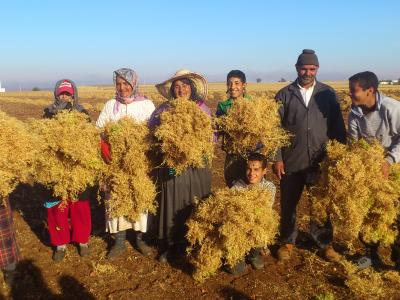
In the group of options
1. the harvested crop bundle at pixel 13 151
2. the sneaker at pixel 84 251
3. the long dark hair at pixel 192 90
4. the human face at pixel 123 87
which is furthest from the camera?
the sneaker at pixel 84 251

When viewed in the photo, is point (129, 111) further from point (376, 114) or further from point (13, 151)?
point (376, 114)

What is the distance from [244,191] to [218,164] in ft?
22.1

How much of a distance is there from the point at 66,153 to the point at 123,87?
4.42ft

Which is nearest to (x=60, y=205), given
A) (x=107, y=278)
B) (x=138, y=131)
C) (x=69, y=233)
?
(x=69, y=233)

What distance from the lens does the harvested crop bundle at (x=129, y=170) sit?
4590mm

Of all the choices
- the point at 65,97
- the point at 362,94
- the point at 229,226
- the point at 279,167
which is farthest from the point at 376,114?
the point at 65,97

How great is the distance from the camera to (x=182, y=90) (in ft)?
16.3

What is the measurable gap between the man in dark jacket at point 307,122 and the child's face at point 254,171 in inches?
9.9

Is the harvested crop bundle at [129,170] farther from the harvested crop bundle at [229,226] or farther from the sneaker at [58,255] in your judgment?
the sneaker at [58,255]

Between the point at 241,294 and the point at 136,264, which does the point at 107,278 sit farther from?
the point at 241,294

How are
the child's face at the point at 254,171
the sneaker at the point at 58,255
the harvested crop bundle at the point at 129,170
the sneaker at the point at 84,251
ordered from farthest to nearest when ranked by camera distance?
the sneaker at the point at 84,251
the sneaker at the point at 58,255
the child's face at the point at 254,171
the harvested crop bundle at the point at 129,170

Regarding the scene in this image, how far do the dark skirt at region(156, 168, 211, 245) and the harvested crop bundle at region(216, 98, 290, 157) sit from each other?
688mm

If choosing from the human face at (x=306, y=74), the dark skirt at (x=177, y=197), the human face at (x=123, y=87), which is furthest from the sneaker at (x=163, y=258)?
the human face at (x=306, y=74)

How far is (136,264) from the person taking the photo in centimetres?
526
